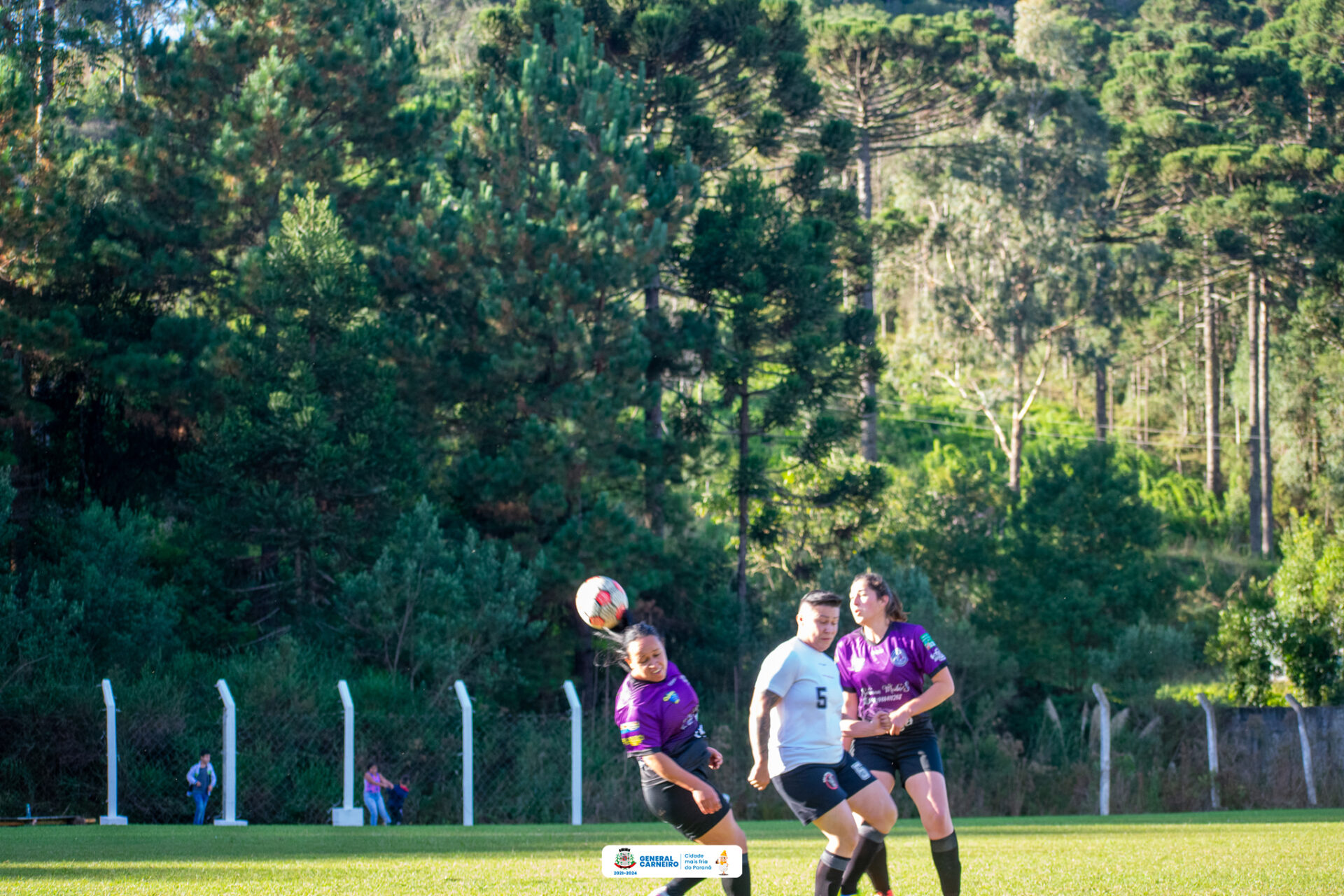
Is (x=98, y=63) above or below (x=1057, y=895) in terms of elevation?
above

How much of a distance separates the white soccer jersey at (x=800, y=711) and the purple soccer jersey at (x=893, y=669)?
2.65ft

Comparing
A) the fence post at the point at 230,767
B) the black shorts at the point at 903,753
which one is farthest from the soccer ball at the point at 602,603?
the fence post at the point at 230,767

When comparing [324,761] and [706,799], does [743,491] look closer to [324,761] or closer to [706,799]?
[324,761]

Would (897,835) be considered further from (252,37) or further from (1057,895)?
(252,37)

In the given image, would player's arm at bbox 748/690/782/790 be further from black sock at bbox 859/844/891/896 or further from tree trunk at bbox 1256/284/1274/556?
tree trunk at bbox 1256/284/1274/556

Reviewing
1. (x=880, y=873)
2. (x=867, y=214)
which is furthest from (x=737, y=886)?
(x=867, y=214)

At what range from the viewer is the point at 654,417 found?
33688mm

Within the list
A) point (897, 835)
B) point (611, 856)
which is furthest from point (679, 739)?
point (897, 835)

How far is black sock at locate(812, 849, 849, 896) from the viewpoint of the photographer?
21.8 ft

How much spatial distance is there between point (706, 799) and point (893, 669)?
1769mm

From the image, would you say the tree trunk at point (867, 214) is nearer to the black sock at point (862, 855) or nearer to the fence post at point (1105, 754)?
the fence post at point (1105, 754)

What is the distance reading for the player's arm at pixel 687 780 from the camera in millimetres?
6051

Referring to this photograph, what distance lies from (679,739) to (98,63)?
108 feet

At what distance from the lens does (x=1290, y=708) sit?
25.2m
